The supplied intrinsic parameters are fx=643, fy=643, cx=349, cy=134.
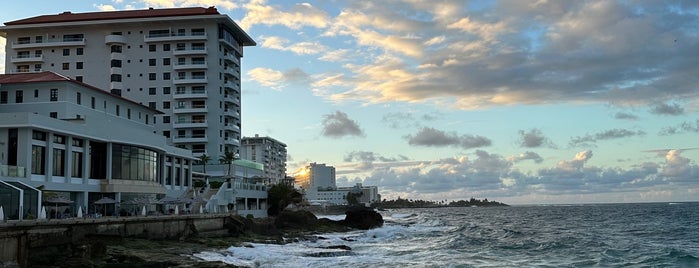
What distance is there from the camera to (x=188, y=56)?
10044cm

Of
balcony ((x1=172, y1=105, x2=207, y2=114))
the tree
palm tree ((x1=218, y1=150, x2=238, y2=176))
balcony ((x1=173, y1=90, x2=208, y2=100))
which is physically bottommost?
the tree

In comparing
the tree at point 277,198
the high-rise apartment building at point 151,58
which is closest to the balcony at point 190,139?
the high-rise apartment building at point 151,58

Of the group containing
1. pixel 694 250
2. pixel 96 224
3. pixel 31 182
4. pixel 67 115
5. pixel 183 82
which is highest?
pixel 183 82

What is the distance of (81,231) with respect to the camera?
3616 centimetres

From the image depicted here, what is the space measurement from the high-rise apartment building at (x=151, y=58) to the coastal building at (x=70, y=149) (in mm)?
28348

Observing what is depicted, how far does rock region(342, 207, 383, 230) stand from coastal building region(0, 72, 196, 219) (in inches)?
1033

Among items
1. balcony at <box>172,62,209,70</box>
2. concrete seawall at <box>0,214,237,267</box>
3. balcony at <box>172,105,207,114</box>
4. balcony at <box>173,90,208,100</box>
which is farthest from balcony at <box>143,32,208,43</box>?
concrete seawall at <box>0,214,237,267</box>

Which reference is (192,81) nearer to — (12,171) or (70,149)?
(70,149)

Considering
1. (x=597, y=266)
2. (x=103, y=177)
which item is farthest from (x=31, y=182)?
(x=597, y=266)

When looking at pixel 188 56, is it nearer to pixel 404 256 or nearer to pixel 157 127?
pixel 157 127

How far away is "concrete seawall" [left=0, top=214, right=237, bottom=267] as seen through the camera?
2980cm

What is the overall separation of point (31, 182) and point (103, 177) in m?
9.76

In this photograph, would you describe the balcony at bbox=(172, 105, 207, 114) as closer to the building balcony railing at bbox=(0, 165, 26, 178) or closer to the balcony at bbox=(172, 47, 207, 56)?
the balcony at bbox=(172, 47, 207, 56)

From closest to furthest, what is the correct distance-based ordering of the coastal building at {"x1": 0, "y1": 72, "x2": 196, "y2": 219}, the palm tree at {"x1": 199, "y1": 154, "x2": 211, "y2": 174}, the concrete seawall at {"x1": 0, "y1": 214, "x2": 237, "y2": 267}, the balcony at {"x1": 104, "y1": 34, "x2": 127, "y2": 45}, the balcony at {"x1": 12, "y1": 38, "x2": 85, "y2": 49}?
the concrete seawall at {"x1": 0, "y1": 214, "x2": 237, "y2": 267}, the coastal building at {"x1": 0, "y1": 72, "x2": 196, "y2": 219}, the palm tree at {"x1": 199, "y1": 154, "x2": 211, "y2": 174}, the balcony at {"x1": 104, "y1": 34, "x2": 127, "y2": 45}, the balcony at {"x1": 12, "y1": 38, "x2": 85, "y2": 49}
